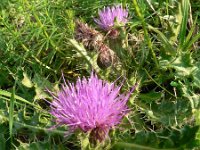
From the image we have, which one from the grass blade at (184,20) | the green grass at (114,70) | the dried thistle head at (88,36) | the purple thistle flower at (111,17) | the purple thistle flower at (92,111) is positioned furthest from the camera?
the purple thistle flower at (111,17)

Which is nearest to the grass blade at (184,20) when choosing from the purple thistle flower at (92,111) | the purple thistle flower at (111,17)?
the purple thistle flower at (111,17)

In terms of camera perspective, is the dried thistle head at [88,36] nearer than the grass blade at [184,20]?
No

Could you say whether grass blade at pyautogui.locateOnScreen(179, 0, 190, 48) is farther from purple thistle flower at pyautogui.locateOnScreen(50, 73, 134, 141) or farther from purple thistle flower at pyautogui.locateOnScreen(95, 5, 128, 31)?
purple thistle flower at pyautogui.locateOnScreen(50, 73, 134, 141)

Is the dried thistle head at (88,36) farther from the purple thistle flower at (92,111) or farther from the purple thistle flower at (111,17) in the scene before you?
the purple thistle flower at (92,111)

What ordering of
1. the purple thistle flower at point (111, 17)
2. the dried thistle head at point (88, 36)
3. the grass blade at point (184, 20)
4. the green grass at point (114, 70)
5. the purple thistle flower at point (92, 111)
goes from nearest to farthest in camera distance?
the purple thistle flower at point (92, 111) → the green grass at point (114, 70) → the grass blade at point (184, 20) → the dried thistle head at point (88, 36) → the purple thistle flower at point (111, 17)

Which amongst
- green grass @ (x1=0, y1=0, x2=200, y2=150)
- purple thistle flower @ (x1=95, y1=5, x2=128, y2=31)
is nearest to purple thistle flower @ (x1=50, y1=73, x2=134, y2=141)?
green grass @ (x1=0, y1=0, x2=200, y2=150)

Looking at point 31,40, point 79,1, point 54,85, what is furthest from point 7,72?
point 79,1
